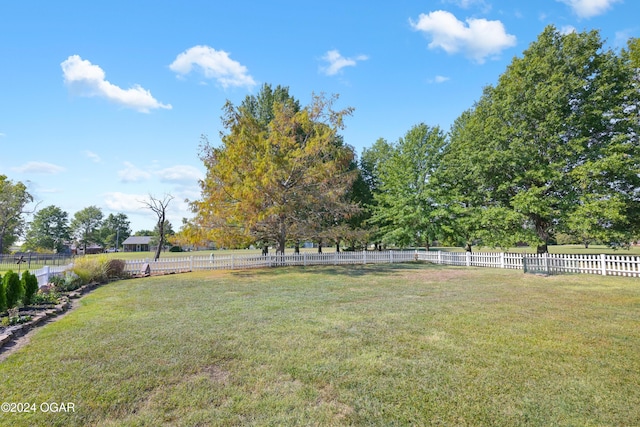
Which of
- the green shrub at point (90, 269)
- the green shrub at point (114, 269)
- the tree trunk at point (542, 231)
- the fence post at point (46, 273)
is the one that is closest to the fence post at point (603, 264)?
the tree trunk at point (542, 231)

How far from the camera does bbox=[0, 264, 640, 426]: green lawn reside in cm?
272

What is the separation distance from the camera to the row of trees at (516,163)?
15.3 m

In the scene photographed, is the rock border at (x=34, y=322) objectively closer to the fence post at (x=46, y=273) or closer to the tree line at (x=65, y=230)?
the fence post at (x=46, y=273)

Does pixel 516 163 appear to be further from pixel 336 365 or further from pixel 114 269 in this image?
pixel 114 269

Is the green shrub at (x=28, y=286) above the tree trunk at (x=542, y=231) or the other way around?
the other way around

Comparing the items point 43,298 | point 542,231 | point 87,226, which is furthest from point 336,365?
point 87,226

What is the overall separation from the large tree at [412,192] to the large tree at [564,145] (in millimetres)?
3943

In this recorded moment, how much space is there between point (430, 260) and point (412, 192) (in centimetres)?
503

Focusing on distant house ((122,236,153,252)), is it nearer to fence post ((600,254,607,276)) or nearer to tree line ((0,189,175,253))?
tree line ((0,189,175,253))

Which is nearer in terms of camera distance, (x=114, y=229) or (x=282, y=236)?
(x=282, y=236)

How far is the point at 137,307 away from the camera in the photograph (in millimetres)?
7105

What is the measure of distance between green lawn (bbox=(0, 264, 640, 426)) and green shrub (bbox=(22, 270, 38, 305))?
3.63ft

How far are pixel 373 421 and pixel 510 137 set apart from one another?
19.7 meters

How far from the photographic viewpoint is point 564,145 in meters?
16.1
